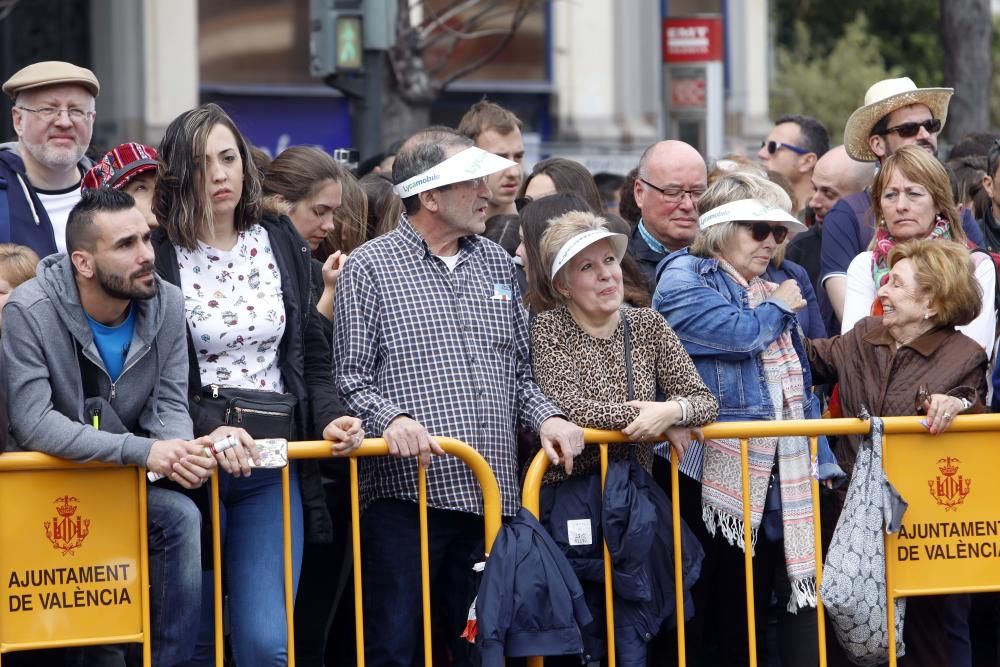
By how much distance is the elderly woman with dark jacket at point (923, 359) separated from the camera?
5.62 metres

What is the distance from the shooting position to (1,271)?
534 centimetres

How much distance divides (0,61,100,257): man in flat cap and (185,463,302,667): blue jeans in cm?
134

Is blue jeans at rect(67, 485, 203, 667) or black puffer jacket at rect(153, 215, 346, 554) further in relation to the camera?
black puffer jacket at rect(153, 215, 346, 554)

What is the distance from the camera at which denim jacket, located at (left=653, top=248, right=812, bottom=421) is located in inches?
217

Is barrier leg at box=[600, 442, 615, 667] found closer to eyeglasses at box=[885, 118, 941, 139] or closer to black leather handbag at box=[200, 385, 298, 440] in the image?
black leather handbag at box=[200, 385, 298, 440]

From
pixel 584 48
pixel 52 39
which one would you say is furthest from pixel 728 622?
pixel 584 48

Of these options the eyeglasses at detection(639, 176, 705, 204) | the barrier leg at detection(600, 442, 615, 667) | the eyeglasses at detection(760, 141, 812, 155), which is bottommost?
the barrier leg at detection(600, 442, 615, 667)

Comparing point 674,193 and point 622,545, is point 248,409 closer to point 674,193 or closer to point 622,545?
point 622,545

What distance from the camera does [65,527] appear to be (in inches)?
192

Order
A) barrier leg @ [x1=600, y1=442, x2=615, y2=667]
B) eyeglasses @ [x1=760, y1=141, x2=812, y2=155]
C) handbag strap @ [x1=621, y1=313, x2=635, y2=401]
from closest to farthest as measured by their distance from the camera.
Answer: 1. barrier leg @ [x1=600, y1=442, x2=615, y2=667]
2. handbag strap @ [x1=621, y1=313, x2=635, y2=401]
3. eyeglasses @ [x1=760, y1=141, x2=812, y2=155]

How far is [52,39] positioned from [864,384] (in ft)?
48.2

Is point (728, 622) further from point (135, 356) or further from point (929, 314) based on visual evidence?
point (135, 356)

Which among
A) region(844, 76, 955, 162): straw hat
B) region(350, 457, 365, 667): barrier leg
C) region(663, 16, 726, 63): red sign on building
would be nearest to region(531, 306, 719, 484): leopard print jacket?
region(350, 457, 365, 667): barrier leg

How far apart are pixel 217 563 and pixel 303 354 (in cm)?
76
